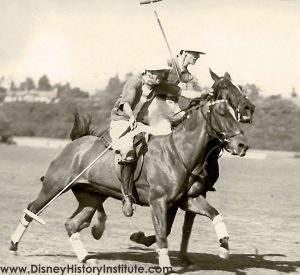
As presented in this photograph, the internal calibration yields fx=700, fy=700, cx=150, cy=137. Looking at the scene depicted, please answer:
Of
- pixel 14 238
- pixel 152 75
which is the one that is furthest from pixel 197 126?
pixel 14 238

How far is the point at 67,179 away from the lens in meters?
10.5

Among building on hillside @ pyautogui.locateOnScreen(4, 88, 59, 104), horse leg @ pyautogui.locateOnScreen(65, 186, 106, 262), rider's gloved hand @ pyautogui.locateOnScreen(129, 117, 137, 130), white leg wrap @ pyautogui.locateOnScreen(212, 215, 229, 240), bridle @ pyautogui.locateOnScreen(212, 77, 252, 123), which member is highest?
bridle @ pyautogui.locateOnScreen(212, 77, 252, 123)

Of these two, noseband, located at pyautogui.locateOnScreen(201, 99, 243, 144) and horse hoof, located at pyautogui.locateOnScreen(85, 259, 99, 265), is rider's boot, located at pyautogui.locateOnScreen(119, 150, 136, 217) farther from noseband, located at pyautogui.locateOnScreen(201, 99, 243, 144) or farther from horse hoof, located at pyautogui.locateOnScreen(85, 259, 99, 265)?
noseband, located at pyautogui.locateOnScreen(201, 99, 243, 144)

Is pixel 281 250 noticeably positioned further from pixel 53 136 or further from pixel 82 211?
pixel 53 136

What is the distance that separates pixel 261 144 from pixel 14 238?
257 feet

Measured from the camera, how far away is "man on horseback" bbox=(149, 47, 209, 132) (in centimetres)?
1031

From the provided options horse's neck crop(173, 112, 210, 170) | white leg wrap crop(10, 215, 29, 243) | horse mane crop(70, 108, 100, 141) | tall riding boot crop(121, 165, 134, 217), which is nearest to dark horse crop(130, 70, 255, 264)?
horse's neck crop(173, 112, 210, 170)

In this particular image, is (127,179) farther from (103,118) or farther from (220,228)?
(103,118)

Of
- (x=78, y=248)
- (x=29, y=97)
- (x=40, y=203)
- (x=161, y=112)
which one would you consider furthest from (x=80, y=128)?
(x=29, y=97)

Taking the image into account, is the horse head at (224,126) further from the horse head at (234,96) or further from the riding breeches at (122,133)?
the riding breeches at (122,133)

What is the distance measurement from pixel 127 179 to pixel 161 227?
2.97 feet

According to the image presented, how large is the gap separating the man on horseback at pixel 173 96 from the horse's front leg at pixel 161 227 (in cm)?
143

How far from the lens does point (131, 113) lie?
9.50 meters

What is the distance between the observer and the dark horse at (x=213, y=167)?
8781 millimetres
